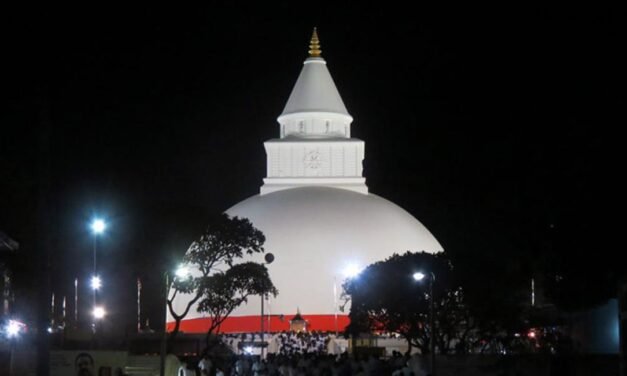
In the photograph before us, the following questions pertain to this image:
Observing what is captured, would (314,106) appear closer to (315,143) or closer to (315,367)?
(315,143)

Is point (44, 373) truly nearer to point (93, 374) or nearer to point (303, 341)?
point (93, 374)

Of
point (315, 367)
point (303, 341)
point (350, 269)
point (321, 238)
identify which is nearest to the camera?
point (315, 367)

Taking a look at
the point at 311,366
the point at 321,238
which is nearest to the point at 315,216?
the point at 321,238

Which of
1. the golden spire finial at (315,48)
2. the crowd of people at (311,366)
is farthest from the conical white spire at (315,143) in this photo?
the crowd of people at (311,366)

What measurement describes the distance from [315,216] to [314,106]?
748cm

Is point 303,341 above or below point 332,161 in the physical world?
below

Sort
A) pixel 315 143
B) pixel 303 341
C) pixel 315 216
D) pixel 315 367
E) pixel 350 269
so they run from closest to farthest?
1. pixel 315 367
2. pixel 303 341
3. pixel 350 269
4. pixel 315 216
5. pixel 315 143

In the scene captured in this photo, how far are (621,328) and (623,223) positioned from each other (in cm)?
633

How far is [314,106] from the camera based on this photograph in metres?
90.2

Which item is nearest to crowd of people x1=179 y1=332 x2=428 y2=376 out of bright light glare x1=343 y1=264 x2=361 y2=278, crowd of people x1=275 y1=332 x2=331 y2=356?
crowd of people x1=275 y1=332 x2=331 y2=356

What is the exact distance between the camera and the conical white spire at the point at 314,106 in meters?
90.2

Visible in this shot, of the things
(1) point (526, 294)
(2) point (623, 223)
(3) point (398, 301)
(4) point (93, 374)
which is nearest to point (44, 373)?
(4) point (93, 374)

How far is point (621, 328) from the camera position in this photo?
3609cm

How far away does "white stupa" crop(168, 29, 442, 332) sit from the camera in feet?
271
